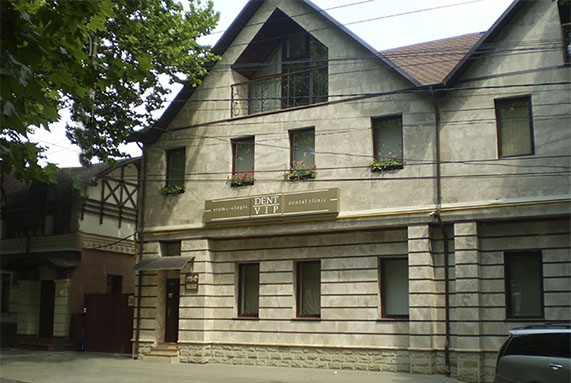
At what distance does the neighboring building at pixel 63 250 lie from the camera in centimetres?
2942

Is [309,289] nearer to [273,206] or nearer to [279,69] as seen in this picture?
[273,206]

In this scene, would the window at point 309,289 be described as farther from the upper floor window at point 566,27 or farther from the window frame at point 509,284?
the upper floor window at point 566,27

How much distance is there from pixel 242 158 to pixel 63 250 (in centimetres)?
1194

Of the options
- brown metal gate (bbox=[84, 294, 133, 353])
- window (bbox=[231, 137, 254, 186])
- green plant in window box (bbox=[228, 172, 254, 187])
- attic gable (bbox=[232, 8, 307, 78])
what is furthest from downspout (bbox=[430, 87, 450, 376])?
brown metal gate (bbox=[84, 294, 133, 353])

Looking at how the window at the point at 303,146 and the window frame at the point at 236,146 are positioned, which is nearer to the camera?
the window at the point at 303,146

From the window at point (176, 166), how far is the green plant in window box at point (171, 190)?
228 mm

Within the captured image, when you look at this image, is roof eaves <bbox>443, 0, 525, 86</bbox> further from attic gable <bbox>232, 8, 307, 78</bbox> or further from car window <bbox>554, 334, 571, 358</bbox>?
car window <bbox>554, 334, 571, 358</bbox>

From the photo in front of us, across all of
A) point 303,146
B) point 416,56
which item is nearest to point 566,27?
point 416,56

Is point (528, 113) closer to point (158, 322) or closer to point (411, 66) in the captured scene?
point (411, 66)

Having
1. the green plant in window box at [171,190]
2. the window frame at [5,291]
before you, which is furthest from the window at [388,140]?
the window frame at [5,291]

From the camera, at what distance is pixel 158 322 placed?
23.4m

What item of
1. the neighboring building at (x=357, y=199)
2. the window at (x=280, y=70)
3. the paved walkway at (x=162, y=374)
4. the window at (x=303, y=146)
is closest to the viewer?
the neighboring building at (x=357, y=199)

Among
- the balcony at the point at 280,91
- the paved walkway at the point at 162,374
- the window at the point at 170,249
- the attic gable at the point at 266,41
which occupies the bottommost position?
the paved walkway at the point at 162,374

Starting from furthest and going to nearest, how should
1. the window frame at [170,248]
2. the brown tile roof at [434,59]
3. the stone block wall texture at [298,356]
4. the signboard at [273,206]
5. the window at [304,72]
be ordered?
the window frame at [170,248], the window at [304,72], the signboard at [273,206], the brown tile roof at [434,59], the stone block wall texture at [298,356]
